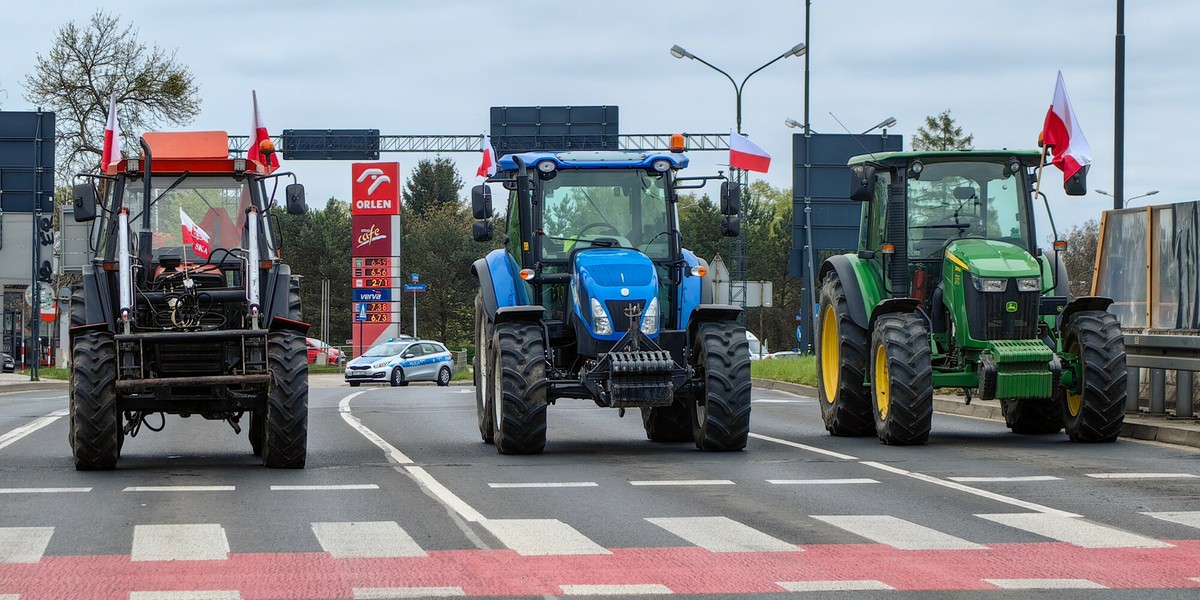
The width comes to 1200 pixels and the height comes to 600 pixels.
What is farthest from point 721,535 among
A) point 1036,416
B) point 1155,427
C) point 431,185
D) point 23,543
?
point 431,185

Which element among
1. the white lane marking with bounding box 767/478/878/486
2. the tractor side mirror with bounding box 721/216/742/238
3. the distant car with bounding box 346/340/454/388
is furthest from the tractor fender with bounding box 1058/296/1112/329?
the distant car with bounding box 346/340/454/388

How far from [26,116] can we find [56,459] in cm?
2801

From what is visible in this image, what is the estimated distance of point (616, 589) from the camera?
799cm

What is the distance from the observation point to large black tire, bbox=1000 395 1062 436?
17.9 meters

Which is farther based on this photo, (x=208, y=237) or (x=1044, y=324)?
(x=1044, y=324)

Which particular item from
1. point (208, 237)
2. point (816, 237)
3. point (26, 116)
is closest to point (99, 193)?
point (208, 237)

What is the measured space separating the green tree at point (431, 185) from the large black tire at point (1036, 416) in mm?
114051

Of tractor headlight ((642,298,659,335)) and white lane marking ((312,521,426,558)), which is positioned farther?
tractor headlight ((642,298,659,335))

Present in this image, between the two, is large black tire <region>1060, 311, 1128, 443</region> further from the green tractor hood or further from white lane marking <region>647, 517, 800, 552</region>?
white lane marking <region>647, 517, 800, 552</region>

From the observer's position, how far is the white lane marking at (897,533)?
9.43 metres

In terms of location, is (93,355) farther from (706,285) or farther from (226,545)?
(706,285)

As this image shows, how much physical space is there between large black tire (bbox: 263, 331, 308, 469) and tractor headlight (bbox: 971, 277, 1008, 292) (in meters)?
6.42

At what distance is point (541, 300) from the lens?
16.5m

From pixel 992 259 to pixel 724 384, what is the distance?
307 cm
